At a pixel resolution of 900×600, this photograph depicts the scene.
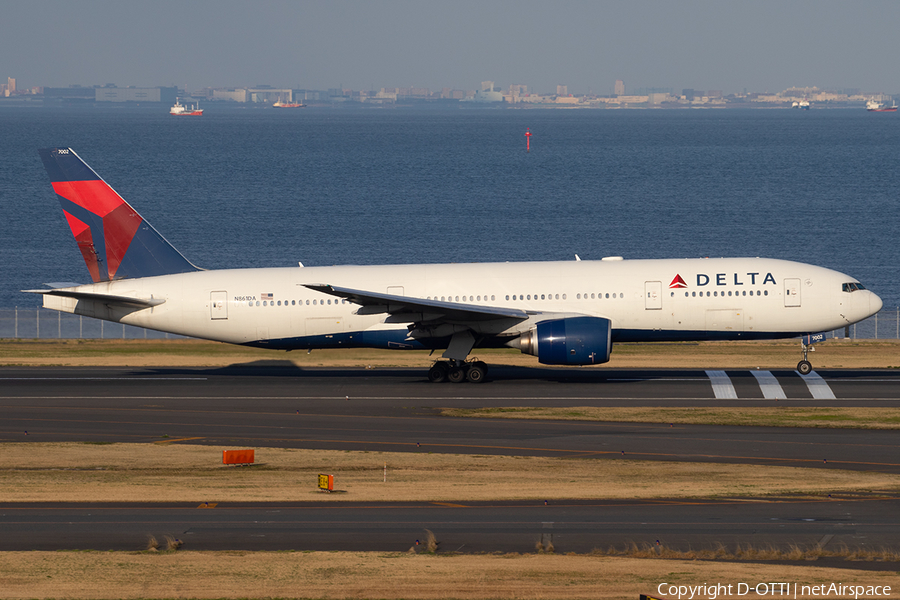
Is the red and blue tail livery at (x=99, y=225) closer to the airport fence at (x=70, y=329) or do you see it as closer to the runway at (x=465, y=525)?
the airport fence at (x=70, y=329)

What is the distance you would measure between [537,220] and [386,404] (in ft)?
329

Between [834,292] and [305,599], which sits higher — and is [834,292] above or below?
above

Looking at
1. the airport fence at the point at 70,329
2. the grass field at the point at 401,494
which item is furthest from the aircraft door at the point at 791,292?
the airport fence at the point at 70,329

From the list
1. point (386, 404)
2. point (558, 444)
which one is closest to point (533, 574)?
point (558, 444)

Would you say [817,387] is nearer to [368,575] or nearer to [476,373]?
[476,373]

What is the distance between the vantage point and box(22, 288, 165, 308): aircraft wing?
43.7m

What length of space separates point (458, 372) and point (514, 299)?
159 inches

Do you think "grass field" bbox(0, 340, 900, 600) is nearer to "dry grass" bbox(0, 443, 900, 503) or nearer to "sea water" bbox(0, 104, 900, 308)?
"dry grass" bbox(0, 443, 900, 503)

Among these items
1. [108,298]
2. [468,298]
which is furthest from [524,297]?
[108,298]

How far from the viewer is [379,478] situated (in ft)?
94.2

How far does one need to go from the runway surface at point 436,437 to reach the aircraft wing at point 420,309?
301 centimetres

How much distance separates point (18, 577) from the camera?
20.3 meters

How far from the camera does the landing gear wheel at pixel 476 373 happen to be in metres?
45.1

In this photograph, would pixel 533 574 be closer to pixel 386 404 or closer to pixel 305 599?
pixel 305 599
